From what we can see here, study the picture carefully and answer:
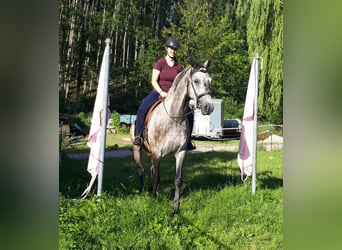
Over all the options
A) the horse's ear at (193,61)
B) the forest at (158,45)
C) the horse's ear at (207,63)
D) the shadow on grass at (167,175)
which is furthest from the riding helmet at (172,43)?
the shadow on grass at (167,175)

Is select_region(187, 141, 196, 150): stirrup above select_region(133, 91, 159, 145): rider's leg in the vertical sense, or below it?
below

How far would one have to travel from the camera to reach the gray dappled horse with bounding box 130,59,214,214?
2.89 metres

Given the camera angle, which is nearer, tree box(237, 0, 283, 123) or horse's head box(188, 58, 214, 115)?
horse's head box(188, 58, 214, 115)

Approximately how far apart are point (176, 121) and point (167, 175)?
17.1 inches

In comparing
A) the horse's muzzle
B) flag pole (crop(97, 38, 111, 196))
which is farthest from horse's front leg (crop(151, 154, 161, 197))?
the horse's muzzle

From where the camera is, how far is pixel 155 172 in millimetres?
3023

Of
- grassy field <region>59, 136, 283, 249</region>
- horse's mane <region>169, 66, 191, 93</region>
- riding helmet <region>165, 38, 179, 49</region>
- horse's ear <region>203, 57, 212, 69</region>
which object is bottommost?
grassy field <region>59, 136, 283, 249</region>

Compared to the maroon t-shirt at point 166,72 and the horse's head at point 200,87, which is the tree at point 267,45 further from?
the maroon t-shirt at point 166,72

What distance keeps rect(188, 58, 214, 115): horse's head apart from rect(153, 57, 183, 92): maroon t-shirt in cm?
12

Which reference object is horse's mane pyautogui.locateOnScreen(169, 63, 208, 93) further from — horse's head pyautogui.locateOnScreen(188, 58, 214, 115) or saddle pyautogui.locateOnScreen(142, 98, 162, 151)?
saddle pyautogui.locateOnScreen(142, 98, 162, 151)

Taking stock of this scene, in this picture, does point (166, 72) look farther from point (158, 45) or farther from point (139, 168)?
point (139, 168)
